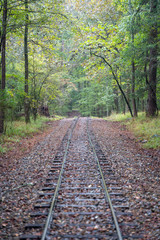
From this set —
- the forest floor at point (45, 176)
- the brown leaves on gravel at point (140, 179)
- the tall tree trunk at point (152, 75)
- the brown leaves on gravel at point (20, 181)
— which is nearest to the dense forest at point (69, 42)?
the tall tree trunk at point (152, 75)

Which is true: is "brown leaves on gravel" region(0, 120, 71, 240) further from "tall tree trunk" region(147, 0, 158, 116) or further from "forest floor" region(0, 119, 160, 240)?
"tall tree trunk" region(147, 0, 158, 116)

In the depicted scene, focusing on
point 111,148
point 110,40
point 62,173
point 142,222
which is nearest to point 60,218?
point 142,222

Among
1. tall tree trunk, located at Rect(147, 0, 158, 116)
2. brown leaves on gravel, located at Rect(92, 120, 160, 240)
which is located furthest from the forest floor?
tall tree trunk, located at Rect(147, 0, 158, 116)

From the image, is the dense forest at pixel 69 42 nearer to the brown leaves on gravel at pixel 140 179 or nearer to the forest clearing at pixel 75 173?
the forest clearing at pixel 75 173

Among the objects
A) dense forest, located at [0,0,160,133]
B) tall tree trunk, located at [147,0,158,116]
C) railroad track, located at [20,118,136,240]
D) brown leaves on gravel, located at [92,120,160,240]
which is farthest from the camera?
tall tree trunk, located at [147,0,158,116]

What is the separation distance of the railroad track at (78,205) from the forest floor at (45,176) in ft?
0.85

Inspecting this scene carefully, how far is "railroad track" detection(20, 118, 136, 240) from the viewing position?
10.3 ft

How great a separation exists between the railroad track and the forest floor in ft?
0.85

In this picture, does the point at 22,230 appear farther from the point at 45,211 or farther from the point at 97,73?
the point at 97,73

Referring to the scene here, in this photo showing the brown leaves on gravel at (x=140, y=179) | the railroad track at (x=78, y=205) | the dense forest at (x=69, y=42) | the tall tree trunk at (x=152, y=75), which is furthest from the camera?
the tall tree trunk at (x=152, y=75)

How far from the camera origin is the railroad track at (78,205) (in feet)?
10.3

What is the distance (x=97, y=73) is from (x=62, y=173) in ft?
39.6

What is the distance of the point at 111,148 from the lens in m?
8.59

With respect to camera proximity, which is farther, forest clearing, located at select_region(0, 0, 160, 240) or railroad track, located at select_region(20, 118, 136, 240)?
forest clearing, located at select_region(0, 0, 160, 240)
